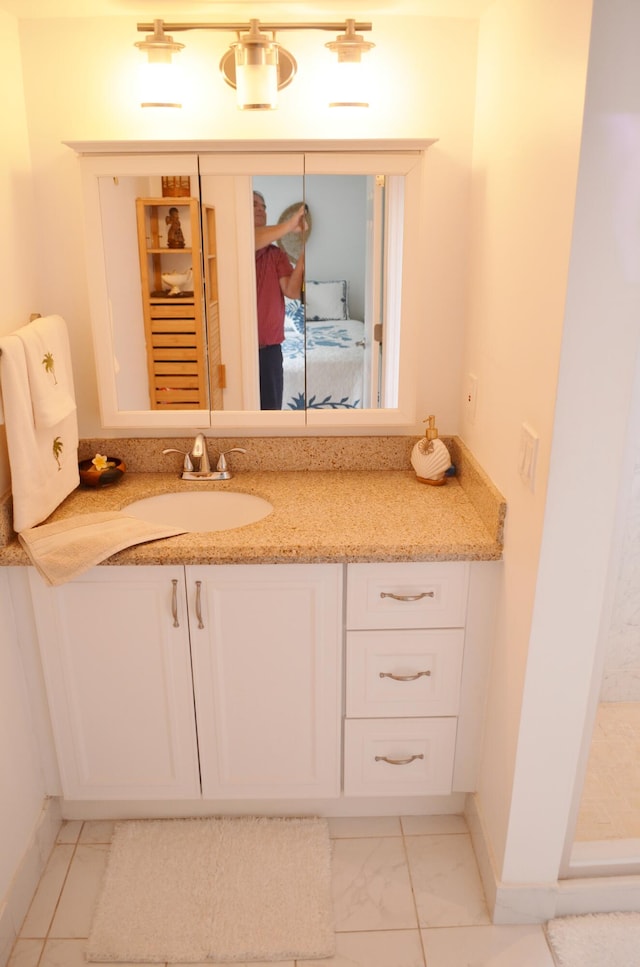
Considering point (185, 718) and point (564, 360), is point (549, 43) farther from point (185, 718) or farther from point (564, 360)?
point (185, 718)

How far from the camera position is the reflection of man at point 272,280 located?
203 centimetres

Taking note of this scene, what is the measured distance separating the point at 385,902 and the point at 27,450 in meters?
1.39

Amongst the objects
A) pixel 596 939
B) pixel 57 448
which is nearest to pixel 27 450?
pixel 57 448

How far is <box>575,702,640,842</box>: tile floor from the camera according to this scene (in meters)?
2.00

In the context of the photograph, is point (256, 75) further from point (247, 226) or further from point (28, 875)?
point (28, 875)

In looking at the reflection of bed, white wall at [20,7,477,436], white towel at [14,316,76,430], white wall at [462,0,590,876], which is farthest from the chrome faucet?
white wall at [462,0,590,876]

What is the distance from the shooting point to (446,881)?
192cm

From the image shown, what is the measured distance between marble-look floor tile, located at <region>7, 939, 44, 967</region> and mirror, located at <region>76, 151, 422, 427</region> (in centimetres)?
131

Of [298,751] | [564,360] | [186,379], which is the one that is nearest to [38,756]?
[298,751]

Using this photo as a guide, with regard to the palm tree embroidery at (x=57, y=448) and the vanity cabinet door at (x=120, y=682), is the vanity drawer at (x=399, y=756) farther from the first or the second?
the palm tree embroidery at (x=57, y=448)

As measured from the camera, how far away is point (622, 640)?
2516mm

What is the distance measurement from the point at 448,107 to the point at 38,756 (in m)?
2.01

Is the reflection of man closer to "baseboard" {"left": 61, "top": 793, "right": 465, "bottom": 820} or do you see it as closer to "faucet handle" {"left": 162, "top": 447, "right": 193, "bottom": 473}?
"faucet handle" {"left": 162, "top": 447, "right": 193, "bottom": 473}

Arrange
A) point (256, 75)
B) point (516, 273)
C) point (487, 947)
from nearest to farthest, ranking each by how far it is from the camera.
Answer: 1. point (516, 273)
2. point (487, 947)
3. point (256, 75)
